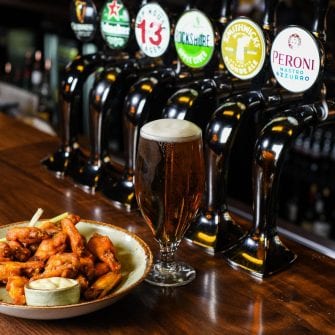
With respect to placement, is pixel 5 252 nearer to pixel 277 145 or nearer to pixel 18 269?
pixel 18 269

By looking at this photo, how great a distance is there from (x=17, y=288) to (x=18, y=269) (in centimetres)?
5

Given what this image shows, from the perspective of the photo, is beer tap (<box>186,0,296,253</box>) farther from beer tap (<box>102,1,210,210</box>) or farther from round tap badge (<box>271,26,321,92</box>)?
beer tap (<box>102,1,210,210</box>)

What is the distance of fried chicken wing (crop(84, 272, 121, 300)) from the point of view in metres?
0.99

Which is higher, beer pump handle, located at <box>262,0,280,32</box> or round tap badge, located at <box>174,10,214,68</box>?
beer pump handle, located at <box>262,0,280,32</box>

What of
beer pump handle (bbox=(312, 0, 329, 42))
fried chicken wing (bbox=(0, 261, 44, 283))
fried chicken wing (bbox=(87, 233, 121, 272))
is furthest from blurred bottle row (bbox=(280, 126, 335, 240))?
fried chicken wing (bbox=(0, 261, 44, 283))

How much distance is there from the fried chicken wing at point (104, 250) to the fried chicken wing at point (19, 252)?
10cm

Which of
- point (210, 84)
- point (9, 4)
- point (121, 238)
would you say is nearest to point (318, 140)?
point (210, 84)

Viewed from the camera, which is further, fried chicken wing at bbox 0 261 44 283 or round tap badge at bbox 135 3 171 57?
round tap badge at bbox 135 3 171 57

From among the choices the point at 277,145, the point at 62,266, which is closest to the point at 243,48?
the point at 277,145

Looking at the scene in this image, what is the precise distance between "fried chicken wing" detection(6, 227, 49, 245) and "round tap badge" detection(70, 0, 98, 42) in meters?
0.73

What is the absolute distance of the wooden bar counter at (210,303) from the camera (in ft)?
3.26

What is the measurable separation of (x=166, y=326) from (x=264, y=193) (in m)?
0.33

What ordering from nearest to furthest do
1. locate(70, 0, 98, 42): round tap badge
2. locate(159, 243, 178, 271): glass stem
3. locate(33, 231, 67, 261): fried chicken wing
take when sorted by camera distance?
locate(33, 231, 67, 261): fried chicken wing → locate(159, 243, 178, 271): glass stem → locate(70, 0, 98, 42): round tap badge

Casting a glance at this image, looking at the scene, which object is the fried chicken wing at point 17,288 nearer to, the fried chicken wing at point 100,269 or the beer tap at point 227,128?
the fried chicken wing at point 100,269
